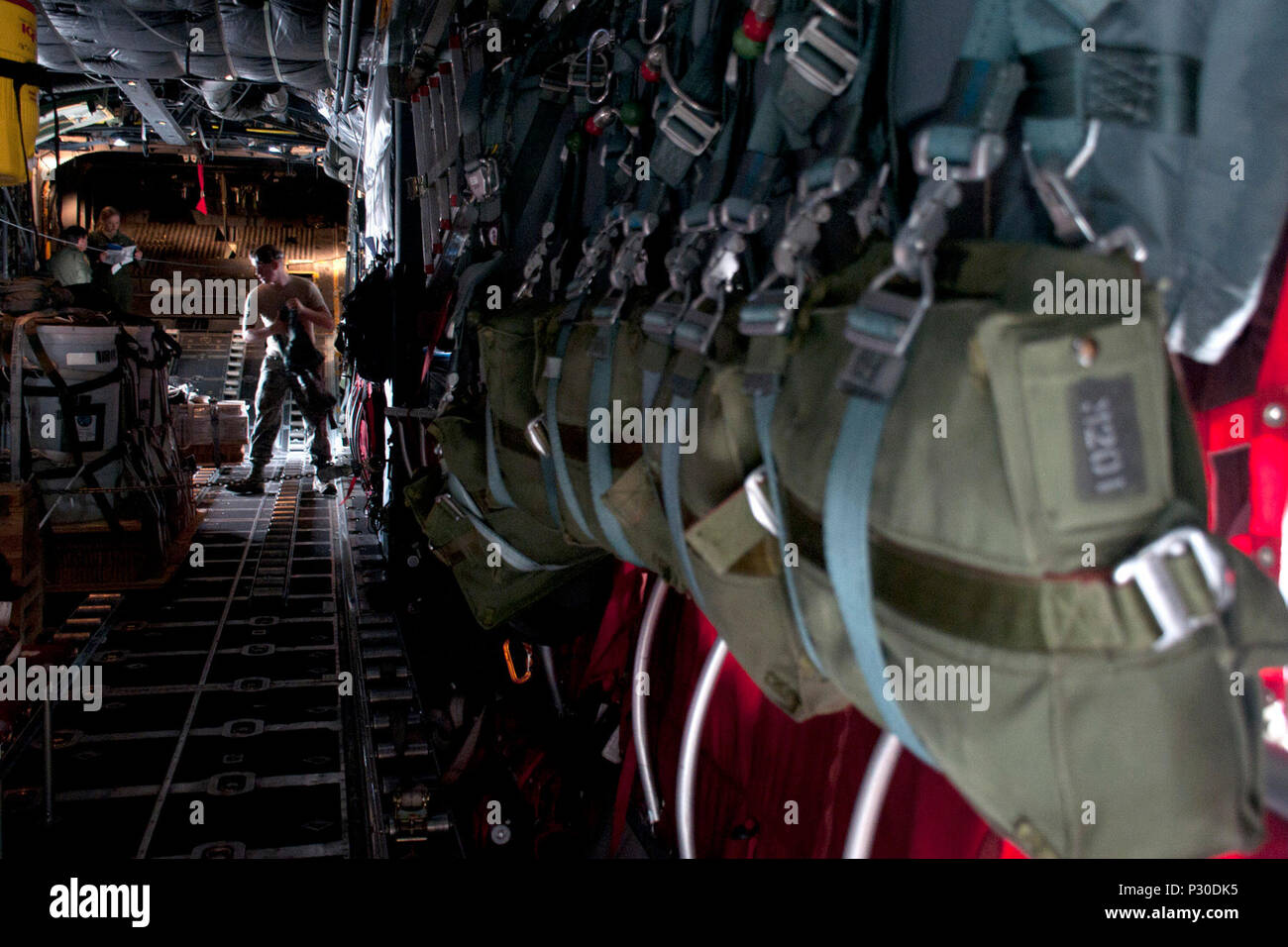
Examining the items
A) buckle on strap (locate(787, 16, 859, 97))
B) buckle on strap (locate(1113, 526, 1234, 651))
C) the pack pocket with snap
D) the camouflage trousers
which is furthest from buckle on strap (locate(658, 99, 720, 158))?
the camouflage trousers

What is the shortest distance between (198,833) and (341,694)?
986 mm

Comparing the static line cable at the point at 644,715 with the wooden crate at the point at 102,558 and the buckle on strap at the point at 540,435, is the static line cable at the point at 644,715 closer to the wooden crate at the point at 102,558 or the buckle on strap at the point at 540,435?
the buckle on strap at the point at 540,435

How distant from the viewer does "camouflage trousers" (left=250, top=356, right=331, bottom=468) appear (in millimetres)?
7559

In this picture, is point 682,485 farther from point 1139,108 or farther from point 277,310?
point 277,310

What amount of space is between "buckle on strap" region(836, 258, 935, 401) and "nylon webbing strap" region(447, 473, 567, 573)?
1662 millimetres

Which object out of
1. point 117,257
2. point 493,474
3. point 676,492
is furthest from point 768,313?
point 117,257

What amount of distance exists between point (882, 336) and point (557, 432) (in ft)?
3.67

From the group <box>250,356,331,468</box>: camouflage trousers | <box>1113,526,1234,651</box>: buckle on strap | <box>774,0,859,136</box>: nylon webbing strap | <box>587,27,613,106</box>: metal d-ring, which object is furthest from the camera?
<box>250,356,331,468</box>: camouflage trousers

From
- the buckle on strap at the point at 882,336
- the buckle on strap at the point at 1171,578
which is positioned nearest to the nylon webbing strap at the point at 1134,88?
the buckle on strap at the point at 882,336

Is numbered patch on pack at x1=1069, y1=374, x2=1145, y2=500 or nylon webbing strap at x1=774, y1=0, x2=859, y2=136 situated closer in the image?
numbered patch on pack at x1=1069, y1=374, x2=1145, y2=500

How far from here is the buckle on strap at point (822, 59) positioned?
139 centimetres

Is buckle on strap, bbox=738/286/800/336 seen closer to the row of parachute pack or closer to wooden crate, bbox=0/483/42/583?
the row of parachute pack

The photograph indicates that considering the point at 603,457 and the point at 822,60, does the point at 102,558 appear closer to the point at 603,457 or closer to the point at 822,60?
the point at 603,457

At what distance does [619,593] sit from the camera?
275cm
